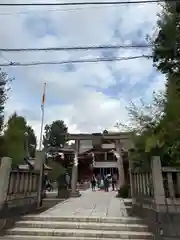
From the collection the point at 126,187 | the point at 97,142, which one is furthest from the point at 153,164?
the point at 97,142

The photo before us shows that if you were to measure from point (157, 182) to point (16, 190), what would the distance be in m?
3.82

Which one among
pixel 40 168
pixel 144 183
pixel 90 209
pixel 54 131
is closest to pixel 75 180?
pixel 90 209

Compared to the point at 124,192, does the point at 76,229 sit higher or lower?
lower

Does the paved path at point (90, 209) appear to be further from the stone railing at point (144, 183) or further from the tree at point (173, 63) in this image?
the tree at point (173, 63)

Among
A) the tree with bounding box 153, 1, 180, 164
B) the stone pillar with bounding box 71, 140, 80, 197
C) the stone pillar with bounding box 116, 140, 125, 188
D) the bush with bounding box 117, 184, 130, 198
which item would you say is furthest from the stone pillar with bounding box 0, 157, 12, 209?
the stone pillar with bounding box 116, 140, 125, 188

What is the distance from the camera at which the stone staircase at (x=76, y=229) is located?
5.83 metres

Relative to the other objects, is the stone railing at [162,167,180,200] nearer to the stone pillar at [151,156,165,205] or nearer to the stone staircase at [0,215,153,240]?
the stone pillar at [151,156,165,205]

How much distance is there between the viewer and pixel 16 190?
7031 millimetres

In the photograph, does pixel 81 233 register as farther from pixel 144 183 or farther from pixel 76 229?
pixel 144 183

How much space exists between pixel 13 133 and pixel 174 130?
431 centimetres

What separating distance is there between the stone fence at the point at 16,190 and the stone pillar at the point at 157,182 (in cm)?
357

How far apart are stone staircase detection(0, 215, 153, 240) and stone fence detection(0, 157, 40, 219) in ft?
1.43

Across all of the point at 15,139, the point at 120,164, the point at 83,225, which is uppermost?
the point at 120,164

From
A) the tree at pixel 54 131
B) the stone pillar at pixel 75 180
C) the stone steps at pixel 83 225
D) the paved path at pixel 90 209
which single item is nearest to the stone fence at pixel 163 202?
the stone steps at pixel 83 225
